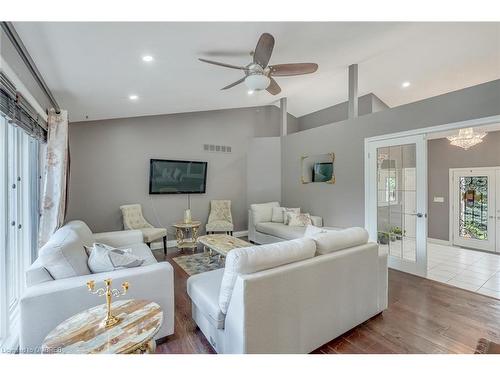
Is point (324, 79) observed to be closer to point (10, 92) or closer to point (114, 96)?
point (114, 96)

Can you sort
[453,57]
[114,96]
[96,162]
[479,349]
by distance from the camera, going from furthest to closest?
1. [96,162]
2. [453,57]
3. [114,96]
4. [479,349]

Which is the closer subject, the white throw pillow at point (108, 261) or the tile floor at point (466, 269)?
the white throw pillow at point (108, 261)

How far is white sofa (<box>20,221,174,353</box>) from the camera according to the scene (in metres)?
1.54

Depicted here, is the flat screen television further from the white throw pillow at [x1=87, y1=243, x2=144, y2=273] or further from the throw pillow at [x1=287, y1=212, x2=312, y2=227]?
the white throw pillow at [x1=87, y1=243, x2=144, y2=273]

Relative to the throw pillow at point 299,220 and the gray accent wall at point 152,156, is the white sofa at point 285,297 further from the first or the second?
the gray accent wall at point 152,156

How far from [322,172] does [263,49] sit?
126 inches

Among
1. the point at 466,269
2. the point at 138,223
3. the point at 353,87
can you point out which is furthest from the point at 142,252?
the point at 466,269

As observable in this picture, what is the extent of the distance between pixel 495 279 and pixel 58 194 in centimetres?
559

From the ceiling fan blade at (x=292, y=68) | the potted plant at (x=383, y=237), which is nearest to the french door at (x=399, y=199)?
the potted plant at (x=383, y=237)

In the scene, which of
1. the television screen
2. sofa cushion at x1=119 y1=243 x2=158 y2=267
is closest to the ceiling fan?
sofa cushion at x1=119 y1=243 x2=158 y2=267

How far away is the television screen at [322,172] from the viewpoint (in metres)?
4.76

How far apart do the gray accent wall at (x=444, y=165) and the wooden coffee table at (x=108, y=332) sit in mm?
6258
